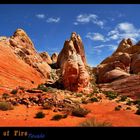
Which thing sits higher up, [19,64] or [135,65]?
[135,65]

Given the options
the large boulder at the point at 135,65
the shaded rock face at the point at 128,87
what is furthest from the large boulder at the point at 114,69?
the shaded rock face at the point at 128,87

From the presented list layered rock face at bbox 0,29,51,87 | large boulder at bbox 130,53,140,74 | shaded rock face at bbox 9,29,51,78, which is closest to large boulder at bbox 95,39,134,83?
large boulder at bbox 130,53,140,74

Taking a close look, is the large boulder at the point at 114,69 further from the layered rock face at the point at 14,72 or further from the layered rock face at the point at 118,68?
the layered rock face at the point at 14,72

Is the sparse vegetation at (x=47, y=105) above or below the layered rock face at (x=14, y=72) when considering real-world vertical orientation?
below

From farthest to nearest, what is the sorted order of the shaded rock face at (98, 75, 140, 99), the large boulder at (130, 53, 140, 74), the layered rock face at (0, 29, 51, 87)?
the large boulder at (130, 53, 140, 74) → the layered rock face at (0, 29, 51, 87) → the shaded rock face at (98, 75, 140, 99)

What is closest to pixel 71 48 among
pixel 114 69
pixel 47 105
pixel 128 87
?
pixel 114 69

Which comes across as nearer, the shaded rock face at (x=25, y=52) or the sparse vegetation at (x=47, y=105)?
the sparse vegetation at (x=47, y=105)

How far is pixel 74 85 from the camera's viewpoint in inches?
1085

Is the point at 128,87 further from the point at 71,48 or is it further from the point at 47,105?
the point at 71,48

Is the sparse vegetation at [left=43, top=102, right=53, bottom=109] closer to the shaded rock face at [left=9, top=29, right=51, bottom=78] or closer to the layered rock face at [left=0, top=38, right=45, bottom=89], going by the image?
the layered rock face at [left=0, top=38, right=45, bottom=89]

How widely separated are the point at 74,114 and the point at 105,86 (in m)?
21.8

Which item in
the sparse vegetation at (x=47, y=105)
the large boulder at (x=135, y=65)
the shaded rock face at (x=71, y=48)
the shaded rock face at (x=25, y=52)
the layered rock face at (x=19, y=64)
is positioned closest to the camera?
the sparse vegetation at (x=47, y=105)

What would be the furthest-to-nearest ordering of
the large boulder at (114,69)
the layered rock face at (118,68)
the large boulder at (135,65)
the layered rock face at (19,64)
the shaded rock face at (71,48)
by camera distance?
the shaded rock face at (71,48)
the large boulder at (135,65)
the layered rock face at (118,68)
the large boulder at (114,69)
the layered rock face at (19,64)

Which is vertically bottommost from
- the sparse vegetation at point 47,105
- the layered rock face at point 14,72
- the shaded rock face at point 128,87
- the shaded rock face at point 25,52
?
the sparse vegetation at point 47,105
